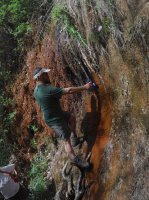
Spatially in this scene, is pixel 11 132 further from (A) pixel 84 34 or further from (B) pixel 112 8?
(B) pixel 112 8

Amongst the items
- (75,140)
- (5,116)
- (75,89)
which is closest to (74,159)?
(75,140)

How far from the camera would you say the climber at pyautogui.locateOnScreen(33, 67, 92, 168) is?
27.8 ft

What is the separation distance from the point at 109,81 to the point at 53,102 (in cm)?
120

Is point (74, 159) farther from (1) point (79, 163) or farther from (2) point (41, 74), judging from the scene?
(2) point (41, 74)

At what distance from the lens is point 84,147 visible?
912 cm

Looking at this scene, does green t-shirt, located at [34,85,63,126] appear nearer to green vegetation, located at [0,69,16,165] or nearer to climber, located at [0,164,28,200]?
climber, located at [0,164,28,200]

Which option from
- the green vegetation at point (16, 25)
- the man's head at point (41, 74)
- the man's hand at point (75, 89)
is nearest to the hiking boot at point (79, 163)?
the man's hand at point (75, 89)

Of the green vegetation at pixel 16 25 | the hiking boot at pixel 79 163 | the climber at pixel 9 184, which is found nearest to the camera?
the hiking boot at pixel 79 163

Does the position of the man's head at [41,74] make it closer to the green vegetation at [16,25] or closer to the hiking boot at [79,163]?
the hiking boot at [79,163]

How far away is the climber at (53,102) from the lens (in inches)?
333

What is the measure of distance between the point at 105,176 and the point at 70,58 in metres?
2.70

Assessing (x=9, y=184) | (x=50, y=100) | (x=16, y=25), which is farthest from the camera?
(x=16, y=25)

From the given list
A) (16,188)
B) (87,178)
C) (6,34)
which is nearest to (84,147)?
(87,178)

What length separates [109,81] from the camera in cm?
831
